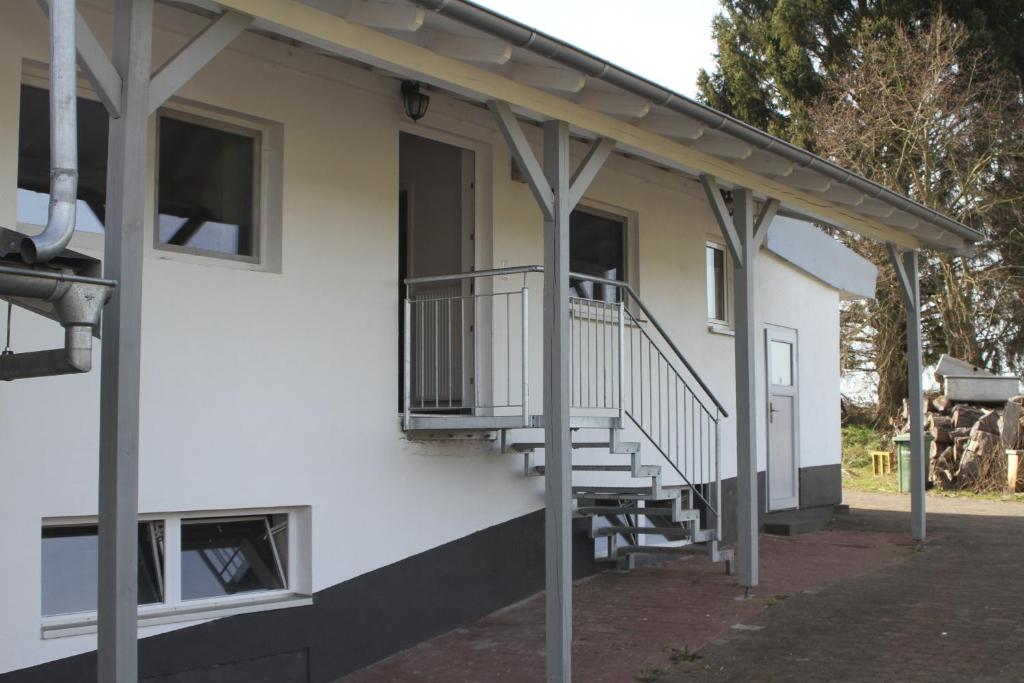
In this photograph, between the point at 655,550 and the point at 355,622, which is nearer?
the point at 355,622

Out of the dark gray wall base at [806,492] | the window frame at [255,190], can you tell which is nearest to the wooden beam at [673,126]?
the window frame at [255,190]

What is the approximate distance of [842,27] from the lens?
1196 inches

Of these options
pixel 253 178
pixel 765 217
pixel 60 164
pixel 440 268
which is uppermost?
pixel 765 217

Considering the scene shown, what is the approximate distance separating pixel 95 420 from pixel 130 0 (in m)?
2.30

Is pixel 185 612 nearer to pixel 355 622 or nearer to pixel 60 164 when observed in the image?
pixel 355 622

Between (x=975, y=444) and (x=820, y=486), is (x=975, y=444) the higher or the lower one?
the higher one

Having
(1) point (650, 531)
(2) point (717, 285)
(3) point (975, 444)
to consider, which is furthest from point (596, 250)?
(3) point (975, 444)

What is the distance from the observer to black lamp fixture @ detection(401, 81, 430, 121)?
7.61m

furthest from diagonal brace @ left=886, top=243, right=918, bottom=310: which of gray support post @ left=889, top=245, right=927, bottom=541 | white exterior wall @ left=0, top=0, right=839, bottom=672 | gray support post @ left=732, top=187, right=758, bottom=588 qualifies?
white exterior wall @ left=0, top=0, right=839, bottom=672

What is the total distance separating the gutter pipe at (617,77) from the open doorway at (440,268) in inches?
79.3

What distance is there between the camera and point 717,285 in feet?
39.3

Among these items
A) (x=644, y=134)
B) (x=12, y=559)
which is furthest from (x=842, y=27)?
(x=12, y=559)

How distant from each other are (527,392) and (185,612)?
2.61m

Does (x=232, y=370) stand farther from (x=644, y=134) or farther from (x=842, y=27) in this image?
(x=842, y=27)
